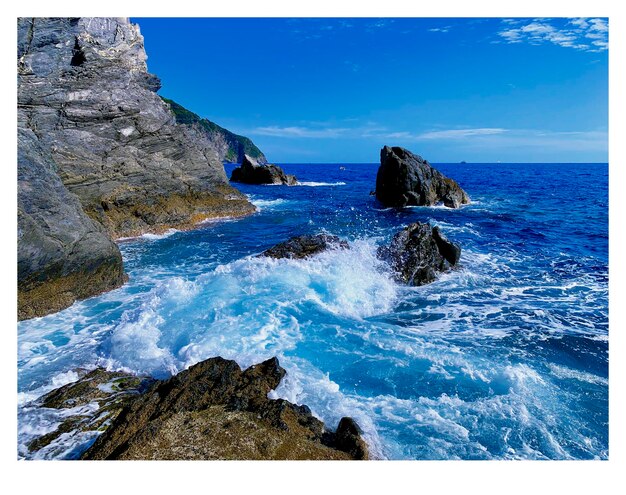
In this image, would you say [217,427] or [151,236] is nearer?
[217,427]

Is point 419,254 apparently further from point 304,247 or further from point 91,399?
point 91,399


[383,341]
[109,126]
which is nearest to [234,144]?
[109,126]

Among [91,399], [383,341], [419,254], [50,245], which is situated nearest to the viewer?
[91,399]

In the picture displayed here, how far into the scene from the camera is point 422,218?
28.3 metres

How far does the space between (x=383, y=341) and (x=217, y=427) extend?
15.9 feet

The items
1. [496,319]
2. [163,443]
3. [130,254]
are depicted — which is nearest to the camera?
[163,443]

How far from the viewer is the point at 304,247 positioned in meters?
15.6

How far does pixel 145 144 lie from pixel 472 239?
1886cm

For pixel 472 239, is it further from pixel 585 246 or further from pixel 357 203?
pixel 357 203

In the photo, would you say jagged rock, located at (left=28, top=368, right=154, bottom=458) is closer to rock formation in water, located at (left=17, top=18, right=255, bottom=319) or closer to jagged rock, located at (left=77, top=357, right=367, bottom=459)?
jagged rock, located at (left=77, top=357, right=367, bottom=459)

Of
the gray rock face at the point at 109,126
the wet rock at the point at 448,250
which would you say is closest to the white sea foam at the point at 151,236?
the gray rock face at the point at 109,126

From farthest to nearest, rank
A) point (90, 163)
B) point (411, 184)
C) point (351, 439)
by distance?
1. point (411, 184)
2. point (90, 163)
3. point (351, 439)

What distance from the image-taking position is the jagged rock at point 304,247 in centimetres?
1509

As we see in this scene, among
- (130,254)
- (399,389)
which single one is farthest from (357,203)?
(399,389)
